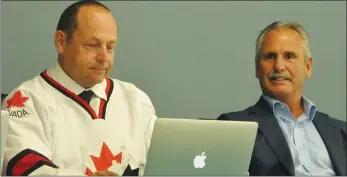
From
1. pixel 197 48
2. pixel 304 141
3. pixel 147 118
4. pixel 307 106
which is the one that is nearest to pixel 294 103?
pixel 307 106

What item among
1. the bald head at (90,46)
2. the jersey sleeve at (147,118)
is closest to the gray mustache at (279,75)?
the jersey sleeve at (147,118)

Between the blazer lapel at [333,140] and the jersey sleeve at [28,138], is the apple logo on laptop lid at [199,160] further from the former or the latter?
the blazer lapel at [333,140]

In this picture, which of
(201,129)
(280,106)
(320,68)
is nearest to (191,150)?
(201,129)

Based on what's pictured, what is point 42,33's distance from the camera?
2082mm

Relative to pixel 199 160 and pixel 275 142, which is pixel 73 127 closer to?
pixel 199 160

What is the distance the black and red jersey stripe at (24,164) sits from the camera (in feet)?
4.76

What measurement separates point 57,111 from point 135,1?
715 mm

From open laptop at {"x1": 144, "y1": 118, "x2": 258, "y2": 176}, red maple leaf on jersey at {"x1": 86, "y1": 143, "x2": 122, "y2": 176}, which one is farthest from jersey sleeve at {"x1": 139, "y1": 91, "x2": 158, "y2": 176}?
open laptop at {"x1": 144, "y1": 118, "x2": 258, "y2": 176}

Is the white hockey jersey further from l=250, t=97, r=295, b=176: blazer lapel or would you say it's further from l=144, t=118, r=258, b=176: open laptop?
l=250, t=97, r=295, b=176: blazer lapel

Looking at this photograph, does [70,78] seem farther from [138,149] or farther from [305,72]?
[305,72]

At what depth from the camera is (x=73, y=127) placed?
66.0 inches

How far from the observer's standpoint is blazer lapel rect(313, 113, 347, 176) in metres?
1.92

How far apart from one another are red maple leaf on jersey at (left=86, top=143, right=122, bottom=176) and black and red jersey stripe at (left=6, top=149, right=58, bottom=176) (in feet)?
0.67

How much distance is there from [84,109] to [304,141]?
0.77 m
